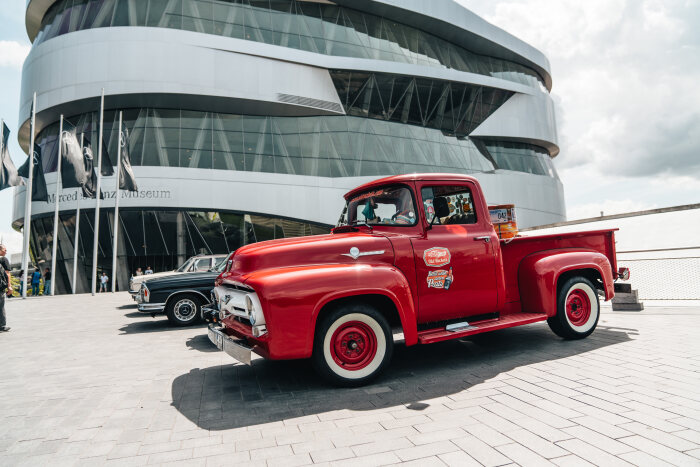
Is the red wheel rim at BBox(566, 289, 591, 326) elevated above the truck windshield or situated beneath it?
situated beneath

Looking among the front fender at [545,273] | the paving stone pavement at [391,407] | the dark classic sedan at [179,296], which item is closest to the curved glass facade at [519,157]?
the paving stone pavement at [391,407]

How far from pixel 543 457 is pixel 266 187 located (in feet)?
68.7

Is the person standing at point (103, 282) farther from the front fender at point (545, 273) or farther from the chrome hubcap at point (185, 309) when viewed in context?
the front fender at point (545, 273)

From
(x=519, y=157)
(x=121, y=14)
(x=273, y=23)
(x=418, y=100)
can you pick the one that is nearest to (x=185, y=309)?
(x=273, y=23)

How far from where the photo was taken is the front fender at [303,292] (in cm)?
370

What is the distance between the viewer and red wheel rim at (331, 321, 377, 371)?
4.01m

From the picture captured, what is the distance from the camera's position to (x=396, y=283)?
13.6 ft

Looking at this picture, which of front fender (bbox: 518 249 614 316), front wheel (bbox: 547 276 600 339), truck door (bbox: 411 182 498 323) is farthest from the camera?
front wheel (bbox: 547 276 600 339)

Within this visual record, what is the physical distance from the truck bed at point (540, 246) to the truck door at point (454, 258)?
543 millimetres

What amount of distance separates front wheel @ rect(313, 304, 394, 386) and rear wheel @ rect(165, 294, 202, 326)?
605 cm

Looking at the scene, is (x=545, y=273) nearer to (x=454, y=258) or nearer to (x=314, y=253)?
(x=454, y=258)

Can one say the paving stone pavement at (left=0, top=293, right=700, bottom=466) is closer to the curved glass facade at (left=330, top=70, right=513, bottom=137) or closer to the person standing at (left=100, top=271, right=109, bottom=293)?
the person standing at (left=100, top=271, right=109, bottom=293)

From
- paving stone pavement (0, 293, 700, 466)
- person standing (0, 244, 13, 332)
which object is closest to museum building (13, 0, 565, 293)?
person standing (0, 244, 13, 332)

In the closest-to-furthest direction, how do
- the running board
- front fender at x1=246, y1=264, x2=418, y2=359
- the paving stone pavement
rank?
1. the paving stone pavement
2. front fender at x1=246, y1=264, x2=418, y2=359
3. the running board
